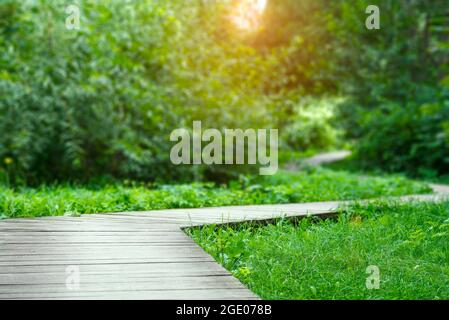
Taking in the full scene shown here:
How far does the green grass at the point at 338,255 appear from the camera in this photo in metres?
4.03

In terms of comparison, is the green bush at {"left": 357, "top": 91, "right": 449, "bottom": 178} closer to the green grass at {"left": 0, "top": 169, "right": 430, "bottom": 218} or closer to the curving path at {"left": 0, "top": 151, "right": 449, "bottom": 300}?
the green grass at {"left": 0, "top": 169, "right": 430, "bottom": 218}

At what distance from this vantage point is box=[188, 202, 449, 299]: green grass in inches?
159

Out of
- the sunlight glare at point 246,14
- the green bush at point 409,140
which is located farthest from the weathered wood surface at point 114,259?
the green bush at point 409,140

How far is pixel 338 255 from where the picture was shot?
4664 millimetres

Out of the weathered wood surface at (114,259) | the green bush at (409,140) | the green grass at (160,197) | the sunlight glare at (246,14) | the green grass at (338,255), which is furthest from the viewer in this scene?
the green bush at (409,140)

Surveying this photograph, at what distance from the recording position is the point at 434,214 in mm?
6422

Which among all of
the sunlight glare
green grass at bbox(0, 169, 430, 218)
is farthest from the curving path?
the sunlight glare

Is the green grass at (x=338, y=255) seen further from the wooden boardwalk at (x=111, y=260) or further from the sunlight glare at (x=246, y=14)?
the sunlight glare at (x=246, y=14)

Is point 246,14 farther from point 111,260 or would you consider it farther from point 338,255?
point 111,260

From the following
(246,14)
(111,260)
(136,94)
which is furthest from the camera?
(246,14)

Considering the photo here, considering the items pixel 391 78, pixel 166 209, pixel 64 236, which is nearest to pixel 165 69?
pixel 166 209

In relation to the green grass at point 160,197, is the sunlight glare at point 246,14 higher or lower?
higher

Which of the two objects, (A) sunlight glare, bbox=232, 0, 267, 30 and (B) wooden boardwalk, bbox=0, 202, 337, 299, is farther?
(A) sunlight glare, bbox=232, 0, 267, 30

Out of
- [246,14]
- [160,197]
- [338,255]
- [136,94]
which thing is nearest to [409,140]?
[246,14]
